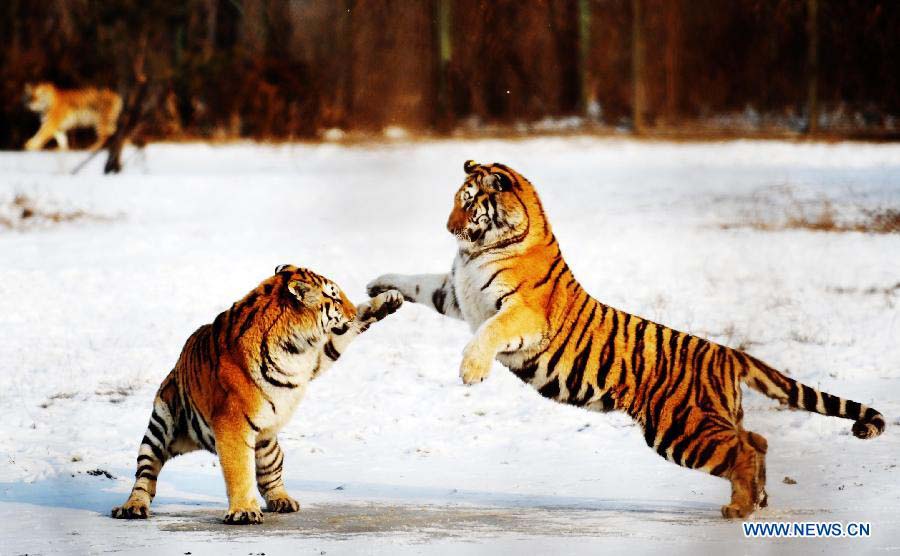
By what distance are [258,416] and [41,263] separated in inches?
277

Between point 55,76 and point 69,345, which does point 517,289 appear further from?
point 55,76

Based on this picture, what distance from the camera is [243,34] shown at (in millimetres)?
22562

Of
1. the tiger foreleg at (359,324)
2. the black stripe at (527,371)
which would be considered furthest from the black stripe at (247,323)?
the black stripe at (527,371)

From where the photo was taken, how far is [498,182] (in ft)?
19.9

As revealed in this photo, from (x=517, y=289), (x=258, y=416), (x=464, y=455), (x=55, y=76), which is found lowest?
(x=464, y=455)

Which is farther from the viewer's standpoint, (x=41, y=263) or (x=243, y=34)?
(x=243, y=34)

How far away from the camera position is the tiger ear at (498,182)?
238 inches

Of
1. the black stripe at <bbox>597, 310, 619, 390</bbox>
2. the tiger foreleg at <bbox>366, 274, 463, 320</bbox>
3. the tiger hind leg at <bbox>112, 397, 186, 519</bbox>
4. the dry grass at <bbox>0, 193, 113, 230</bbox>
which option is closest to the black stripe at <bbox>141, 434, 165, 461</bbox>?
the tiger hind leg at <bbox>112, 397, 186, 519</bbox>

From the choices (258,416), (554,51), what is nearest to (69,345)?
(258,416)

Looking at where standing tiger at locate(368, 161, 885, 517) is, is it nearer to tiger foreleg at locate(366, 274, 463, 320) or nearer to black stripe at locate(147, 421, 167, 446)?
tiger foreleg at locate(366, 274, 463, 320)

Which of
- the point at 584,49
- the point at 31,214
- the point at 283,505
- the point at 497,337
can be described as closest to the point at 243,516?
the point at 283,505

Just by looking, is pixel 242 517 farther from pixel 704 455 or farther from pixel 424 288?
pixel 704 455

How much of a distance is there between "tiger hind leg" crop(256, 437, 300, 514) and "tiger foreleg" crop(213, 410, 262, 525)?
0.27 m

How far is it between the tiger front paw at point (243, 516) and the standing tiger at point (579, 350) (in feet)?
3.18
